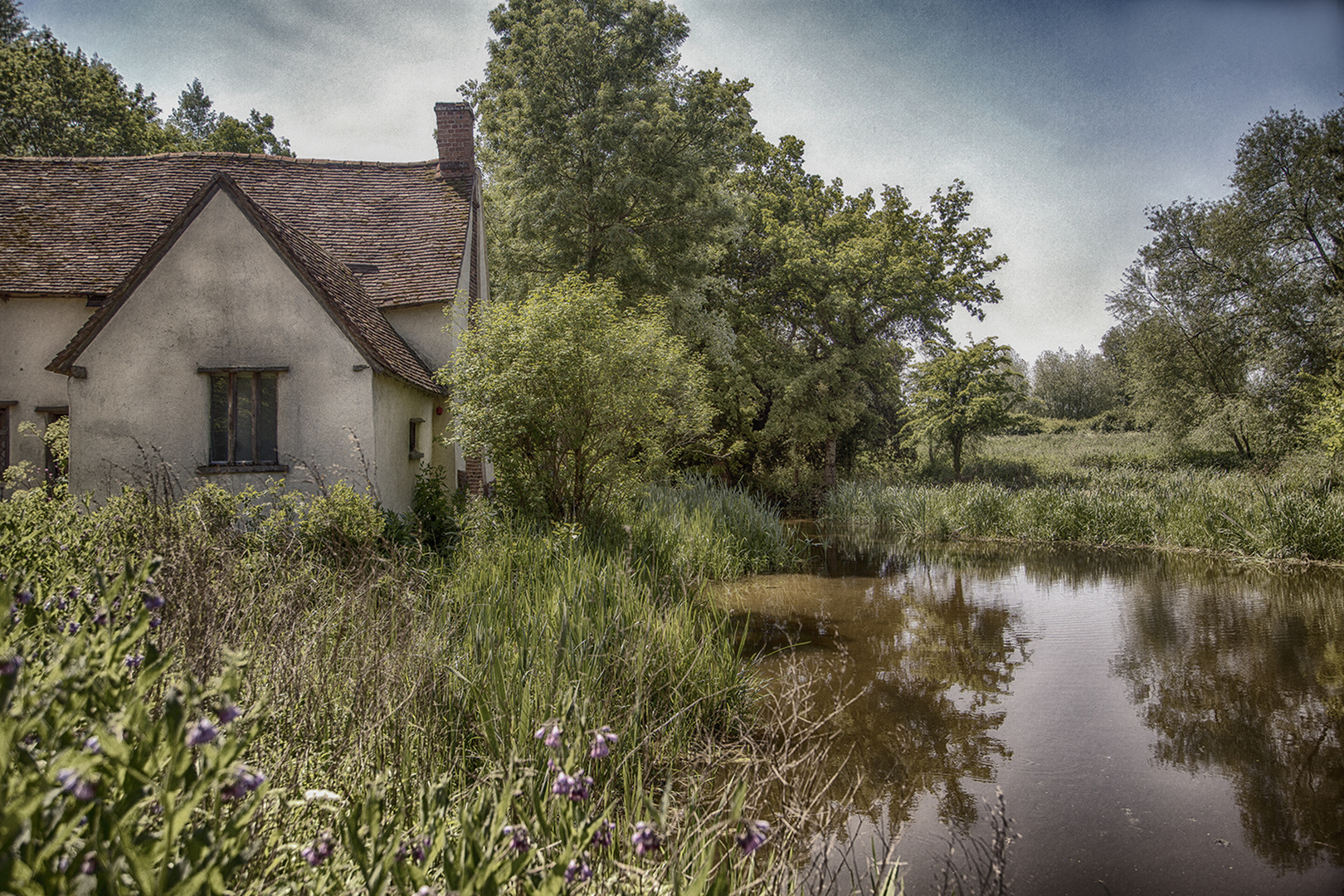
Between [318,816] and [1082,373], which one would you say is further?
[1082,373]

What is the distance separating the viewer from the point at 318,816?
287 centimetres

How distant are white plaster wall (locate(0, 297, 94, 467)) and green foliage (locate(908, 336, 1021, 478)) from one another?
940 inches

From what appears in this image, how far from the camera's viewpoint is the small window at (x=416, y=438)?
13602mm

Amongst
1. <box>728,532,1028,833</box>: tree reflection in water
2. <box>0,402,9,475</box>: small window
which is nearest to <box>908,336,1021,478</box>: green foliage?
<box>728,532,1028,833</box>: tree reflection in water

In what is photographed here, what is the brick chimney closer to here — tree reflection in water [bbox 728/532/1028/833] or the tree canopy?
tree reflection in water [bbox 728/532/1028/833]

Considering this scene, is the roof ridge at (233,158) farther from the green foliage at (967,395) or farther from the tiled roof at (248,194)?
the green foliage at (967,395)

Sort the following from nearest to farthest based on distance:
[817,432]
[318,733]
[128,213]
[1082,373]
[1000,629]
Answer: [318,733] → [1000,629] → [128,213] → [817,432] → [1082,373]

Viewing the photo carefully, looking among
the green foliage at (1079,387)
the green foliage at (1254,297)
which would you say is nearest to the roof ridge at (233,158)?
the green foliage at (1254,297)

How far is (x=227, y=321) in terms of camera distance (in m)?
10.9

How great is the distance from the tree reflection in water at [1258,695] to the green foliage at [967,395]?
43.1 ft

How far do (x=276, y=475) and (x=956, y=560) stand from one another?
13.3 metres

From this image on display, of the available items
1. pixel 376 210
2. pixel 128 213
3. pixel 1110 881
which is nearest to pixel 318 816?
pixel 1110 881

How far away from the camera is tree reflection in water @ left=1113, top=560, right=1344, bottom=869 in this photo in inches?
192

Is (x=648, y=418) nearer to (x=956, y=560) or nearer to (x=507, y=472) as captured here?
(x=507, y=472)
